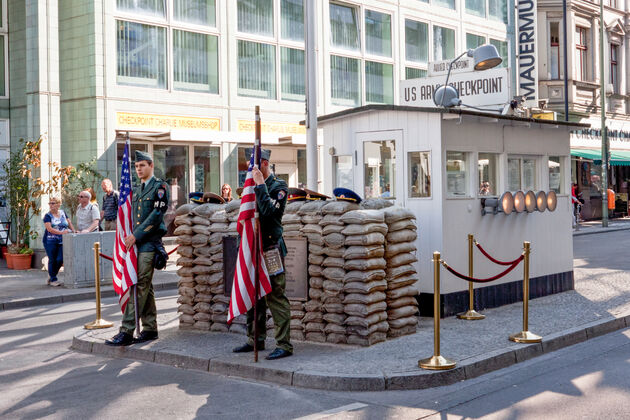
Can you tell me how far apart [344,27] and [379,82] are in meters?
2.51

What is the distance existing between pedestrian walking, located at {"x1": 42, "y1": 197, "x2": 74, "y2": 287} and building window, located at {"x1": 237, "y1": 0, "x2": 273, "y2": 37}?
10.6 metres

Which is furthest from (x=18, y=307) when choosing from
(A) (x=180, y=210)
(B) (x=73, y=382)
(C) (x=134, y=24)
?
(C) (x=134, y=24)

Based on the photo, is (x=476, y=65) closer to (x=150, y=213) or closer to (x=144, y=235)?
(x=150, y=213)

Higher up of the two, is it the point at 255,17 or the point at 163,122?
the point at 255,17

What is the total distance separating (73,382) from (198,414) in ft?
5.88

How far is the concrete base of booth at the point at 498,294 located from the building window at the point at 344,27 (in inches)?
644

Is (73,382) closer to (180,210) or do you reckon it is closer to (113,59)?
(180,210)

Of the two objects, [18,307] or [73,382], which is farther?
[18,307]

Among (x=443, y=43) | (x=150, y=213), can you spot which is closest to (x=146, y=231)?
(x=150, y=213)

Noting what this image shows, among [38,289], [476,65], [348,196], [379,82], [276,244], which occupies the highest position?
[379,82]

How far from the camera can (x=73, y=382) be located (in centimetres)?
737

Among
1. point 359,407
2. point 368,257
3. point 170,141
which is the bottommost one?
point 359,407

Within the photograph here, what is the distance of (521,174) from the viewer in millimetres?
11594

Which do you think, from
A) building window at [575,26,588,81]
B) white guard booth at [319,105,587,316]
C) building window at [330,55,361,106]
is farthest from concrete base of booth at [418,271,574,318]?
building window at [575,26,588,81]
